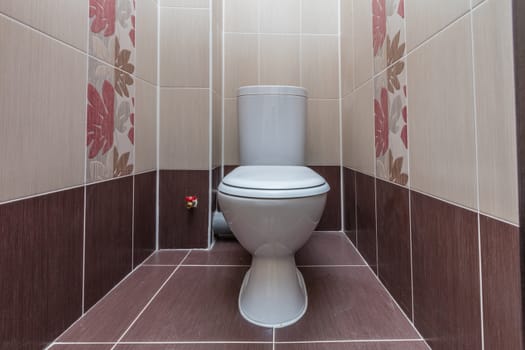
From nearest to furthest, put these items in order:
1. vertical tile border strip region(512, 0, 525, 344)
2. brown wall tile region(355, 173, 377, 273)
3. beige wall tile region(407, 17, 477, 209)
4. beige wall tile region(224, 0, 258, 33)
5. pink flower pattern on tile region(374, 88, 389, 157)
A: vertical tile border strip region(512, 0, 525, 344)
beige wall tile region(407, 17, 477, 209)
pink flower pattern on tile region(374, 88, 389, 157)
brown wall tile region(355, 173, 377, 273)
beige wall tile region(224, 0, 258, 33)

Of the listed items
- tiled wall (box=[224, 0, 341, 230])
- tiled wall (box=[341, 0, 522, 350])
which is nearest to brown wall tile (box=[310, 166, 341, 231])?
tiled wall (box=[224, 0, 341, 230])

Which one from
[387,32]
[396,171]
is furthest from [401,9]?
[396,171]

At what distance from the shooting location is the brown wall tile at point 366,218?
1.13 m

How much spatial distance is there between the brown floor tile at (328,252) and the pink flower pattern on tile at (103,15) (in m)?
1.14

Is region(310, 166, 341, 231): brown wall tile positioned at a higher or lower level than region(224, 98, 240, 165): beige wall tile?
lower

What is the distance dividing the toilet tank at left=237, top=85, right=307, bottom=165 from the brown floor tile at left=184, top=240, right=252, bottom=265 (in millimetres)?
434

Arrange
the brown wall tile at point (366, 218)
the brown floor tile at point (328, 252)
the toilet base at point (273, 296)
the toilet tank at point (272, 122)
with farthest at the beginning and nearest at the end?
1. the toilet tank at point (272, 122)
2. the brown floor tile at point (328, 252)
3. the brown wall tile at point (366, 218)
4. the toilet base at point (273, 296)

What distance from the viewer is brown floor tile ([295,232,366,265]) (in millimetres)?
1241

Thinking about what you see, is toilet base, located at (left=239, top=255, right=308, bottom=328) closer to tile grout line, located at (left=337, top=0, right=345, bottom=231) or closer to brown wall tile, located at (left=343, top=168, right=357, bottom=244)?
brown wall tile, located at (left=343, top=168, right=357, bottom=244)

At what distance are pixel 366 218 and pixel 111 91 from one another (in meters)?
1.11

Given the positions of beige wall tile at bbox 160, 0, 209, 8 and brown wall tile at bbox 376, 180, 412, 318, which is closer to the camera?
brown wall tile at bbox 376, 180, 412, 318

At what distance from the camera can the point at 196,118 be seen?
1.40 metres

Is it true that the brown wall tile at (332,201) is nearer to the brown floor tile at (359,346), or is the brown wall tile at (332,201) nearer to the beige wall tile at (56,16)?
the brown floor tile at (359,346)

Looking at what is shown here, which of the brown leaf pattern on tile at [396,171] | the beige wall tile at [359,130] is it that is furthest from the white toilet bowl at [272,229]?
the beige wall tile at [359,130]
